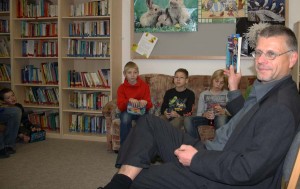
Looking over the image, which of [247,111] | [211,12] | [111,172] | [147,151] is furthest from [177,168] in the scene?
[211,12]

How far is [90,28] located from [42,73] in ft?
3.13

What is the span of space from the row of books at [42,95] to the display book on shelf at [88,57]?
0.84 ft

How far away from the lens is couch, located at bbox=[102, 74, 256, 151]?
3.73 metres

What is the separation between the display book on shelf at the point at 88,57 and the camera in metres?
4.33

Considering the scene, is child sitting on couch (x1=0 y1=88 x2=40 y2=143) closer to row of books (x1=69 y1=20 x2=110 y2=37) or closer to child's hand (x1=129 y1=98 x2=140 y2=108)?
row of books (x1=69 y1=20 x2=110 y2=37)

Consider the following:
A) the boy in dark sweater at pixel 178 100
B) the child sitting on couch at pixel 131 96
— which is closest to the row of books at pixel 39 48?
the child sitting on couch at pixel 131 96

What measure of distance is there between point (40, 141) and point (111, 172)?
65.5 inches

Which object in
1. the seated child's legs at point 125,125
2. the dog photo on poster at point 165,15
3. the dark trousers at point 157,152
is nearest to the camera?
the dark trousers at point 157,152

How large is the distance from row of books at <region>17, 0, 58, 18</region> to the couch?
1609 millimetres

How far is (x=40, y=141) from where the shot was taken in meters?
4.31

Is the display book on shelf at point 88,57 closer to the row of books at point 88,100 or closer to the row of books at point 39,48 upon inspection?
the row of books at point 88,100

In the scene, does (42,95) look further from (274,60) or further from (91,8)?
(274,60)

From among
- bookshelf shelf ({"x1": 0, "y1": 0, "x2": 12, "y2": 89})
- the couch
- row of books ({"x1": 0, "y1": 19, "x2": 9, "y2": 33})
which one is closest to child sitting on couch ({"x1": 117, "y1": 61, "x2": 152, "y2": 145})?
the couch

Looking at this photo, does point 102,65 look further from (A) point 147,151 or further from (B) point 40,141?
(A) point 147,151
